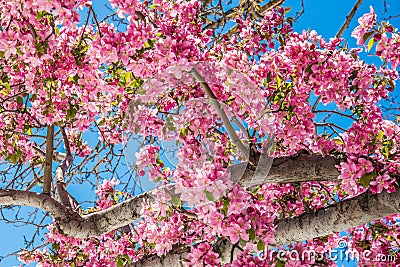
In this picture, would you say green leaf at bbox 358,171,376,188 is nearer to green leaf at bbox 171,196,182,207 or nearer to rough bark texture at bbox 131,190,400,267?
rough bark texture at bbox 131,190,400,267

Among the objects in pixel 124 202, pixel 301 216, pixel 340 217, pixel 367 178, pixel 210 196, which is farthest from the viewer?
pixel 124 202

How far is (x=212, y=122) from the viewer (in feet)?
8.93

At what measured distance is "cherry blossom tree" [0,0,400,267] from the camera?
2.61 meters

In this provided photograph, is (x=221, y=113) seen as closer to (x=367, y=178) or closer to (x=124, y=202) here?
(x=367, y=178)

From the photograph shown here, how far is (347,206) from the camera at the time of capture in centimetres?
306

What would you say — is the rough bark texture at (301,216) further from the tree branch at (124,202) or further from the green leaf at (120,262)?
the green leaf at (120,262)

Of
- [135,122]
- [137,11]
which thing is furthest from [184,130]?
[137,11]

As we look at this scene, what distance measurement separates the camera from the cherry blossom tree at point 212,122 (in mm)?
2607

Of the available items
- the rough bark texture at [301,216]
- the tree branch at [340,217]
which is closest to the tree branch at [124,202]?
the rough bark texture at [301,216]

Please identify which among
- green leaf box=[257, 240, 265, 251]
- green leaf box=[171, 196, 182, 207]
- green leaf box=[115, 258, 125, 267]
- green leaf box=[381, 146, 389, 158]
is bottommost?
green leaf box=[257, 240, 265, 251]

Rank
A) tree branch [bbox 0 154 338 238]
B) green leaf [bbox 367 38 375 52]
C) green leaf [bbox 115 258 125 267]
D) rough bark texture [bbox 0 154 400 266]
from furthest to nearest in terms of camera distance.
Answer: green leaf [bbox 115 258 125 267]
tree branch [bbox 0 154 338 238]
rough bark texture [bbox 0 154 400 266]
green leaf [bbox 367 38 375 52]

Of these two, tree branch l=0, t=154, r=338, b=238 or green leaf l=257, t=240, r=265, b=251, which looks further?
tree branch l=0, t=154, r=338, b=238

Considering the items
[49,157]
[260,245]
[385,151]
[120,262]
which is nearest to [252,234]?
[260,245]

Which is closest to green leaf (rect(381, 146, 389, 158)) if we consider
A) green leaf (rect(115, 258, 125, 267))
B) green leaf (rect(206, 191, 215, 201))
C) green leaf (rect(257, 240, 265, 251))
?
green leaf (rect(257, 240, 265, 251))
